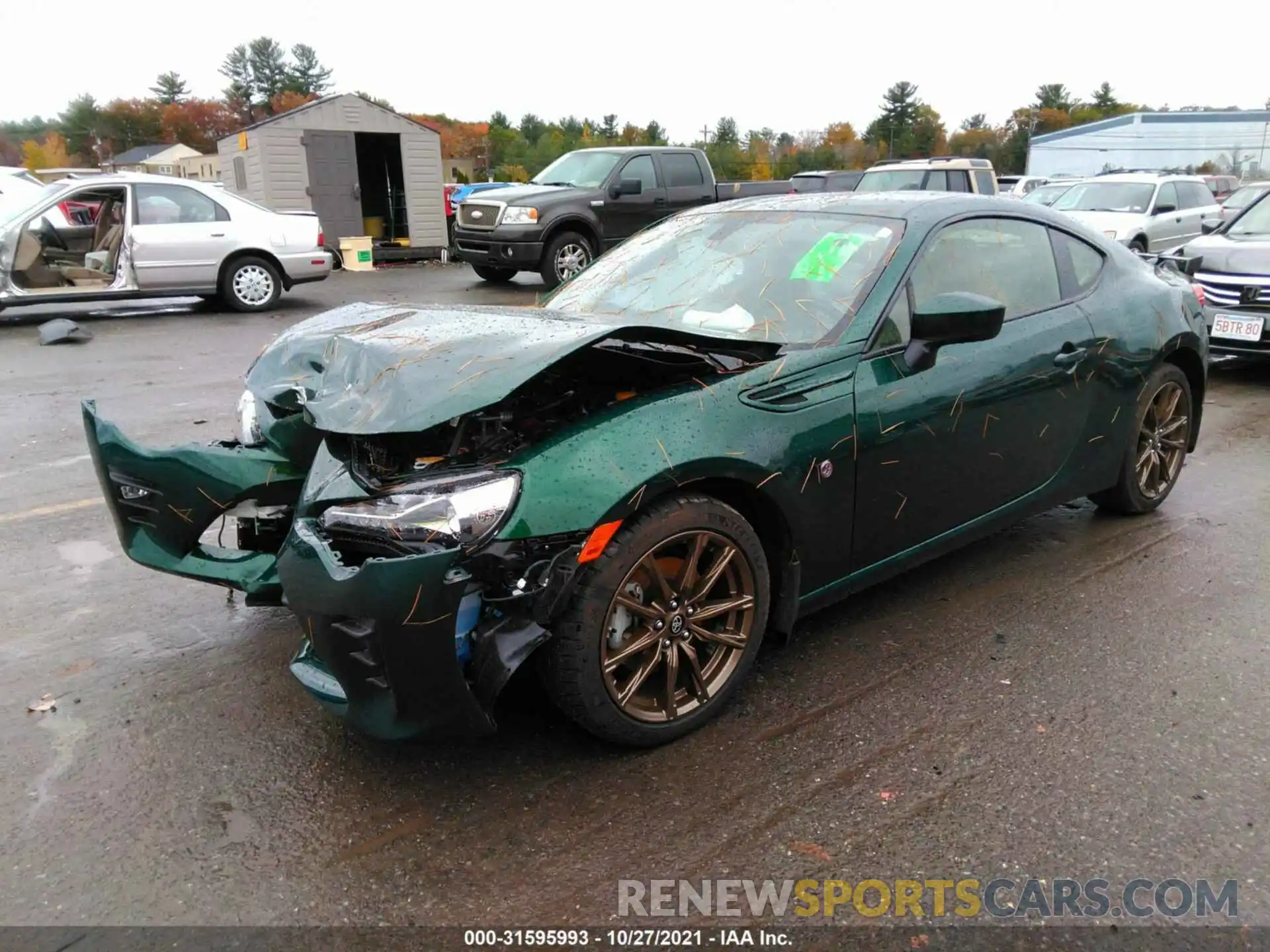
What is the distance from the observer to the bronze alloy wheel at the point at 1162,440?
450cm

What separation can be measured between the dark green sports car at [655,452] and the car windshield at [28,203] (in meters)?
9.06

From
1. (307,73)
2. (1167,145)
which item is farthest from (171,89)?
(1167,145)

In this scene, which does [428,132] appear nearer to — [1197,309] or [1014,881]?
[1197,309]

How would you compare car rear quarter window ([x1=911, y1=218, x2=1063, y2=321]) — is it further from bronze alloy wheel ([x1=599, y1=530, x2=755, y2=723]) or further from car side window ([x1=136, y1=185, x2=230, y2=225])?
car side window ([x1=136, y1=185, x2=230, y2=225])

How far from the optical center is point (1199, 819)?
2521 millimetres

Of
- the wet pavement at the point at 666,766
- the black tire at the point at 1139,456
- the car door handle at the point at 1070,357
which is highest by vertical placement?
the car door handle at the point at 1070,357

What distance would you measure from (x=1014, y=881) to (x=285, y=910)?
177 cm

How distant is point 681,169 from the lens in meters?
14.5

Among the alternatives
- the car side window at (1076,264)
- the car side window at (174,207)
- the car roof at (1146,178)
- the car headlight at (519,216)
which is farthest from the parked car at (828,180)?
the car side window at (1076,264)

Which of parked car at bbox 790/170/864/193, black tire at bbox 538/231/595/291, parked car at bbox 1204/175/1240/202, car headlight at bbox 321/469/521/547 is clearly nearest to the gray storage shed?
black tire at bbox 538/231/595/291

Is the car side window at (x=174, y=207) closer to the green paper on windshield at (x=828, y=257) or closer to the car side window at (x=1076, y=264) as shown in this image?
the green paper on windshield at (x=828, y=257)

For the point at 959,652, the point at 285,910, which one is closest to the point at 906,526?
the point at 959,652

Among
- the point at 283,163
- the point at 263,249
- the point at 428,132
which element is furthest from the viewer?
the point at 428,132

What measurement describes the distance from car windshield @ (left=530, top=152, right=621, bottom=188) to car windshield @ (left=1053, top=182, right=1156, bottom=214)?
725cm
